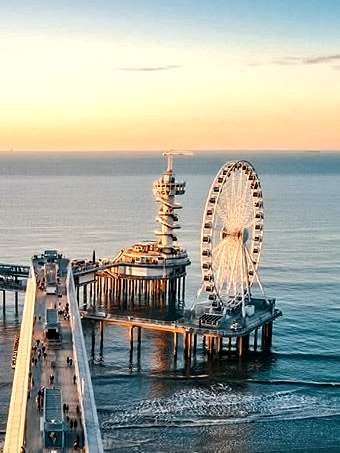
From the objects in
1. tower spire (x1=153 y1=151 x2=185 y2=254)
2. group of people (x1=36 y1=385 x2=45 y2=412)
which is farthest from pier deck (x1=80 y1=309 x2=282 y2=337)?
group of people (x1=36 y1=385 x2=45 y2=412)

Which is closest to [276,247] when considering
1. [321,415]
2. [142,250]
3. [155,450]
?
[142,250]

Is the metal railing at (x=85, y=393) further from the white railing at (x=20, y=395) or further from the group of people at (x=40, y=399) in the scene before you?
the white railing at (x=20, y=395)

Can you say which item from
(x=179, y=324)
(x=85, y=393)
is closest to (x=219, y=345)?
(x=179, y=324)

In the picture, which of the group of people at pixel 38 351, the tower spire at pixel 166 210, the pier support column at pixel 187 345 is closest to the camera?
the group of people at pixel 38 351

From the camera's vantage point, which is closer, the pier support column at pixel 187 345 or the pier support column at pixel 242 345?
the pier support column at pixel 187 345

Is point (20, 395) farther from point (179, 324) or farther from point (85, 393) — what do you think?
point (179, 324)

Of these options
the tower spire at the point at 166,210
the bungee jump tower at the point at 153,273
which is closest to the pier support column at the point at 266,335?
the bungee jump tower at the point at 153,273
